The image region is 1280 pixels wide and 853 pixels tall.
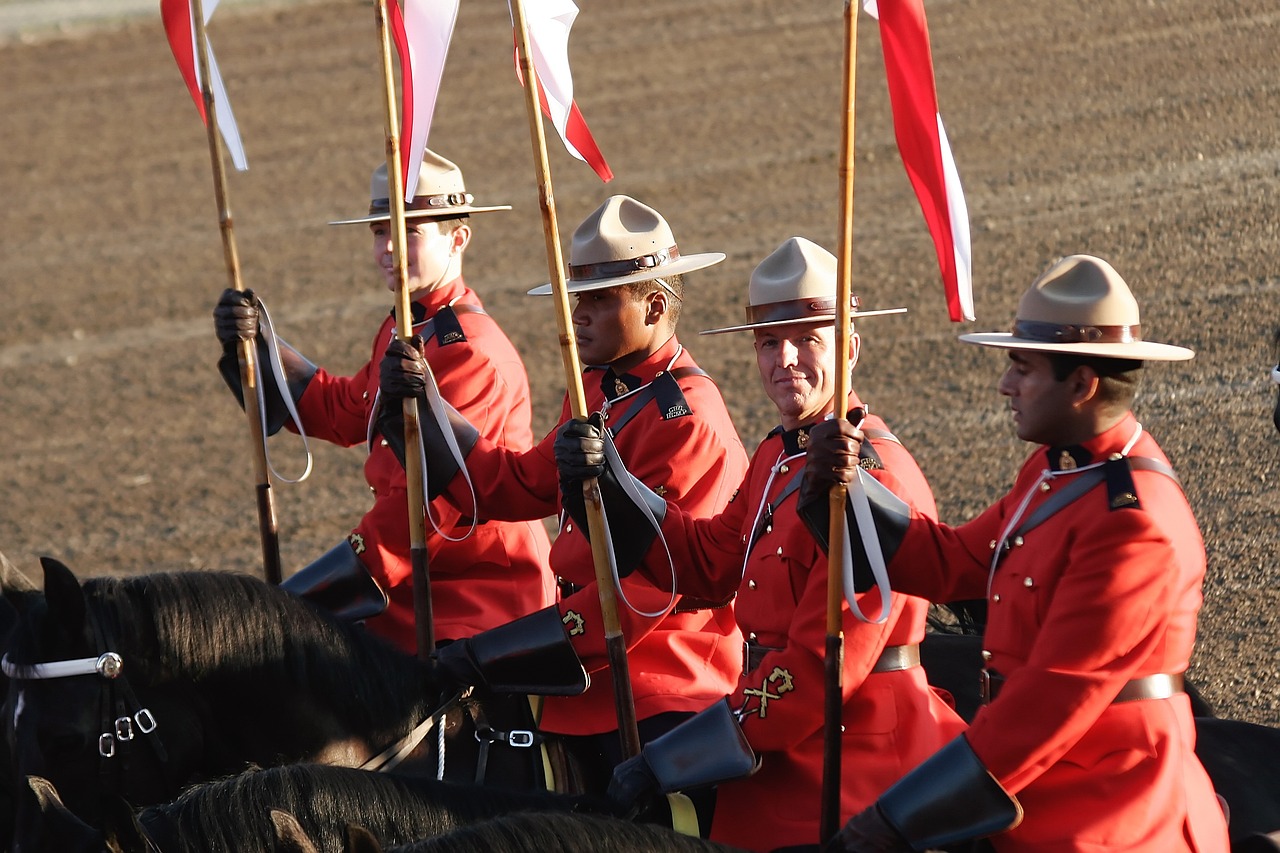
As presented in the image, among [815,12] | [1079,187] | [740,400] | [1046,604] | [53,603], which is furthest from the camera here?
[815,12]

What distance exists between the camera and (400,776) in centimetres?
369

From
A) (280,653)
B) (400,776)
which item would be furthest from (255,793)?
(280,653)

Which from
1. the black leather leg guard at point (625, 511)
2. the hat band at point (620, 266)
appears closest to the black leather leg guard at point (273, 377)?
the hat band at point (620, 266)

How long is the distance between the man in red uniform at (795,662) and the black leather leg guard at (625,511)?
356mm

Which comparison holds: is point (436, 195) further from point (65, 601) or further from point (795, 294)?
point (65, 601)

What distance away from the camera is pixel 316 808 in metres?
3.50

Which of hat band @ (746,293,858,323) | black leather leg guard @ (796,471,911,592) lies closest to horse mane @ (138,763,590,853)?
black leather leg guard @ (796,471,911,592)

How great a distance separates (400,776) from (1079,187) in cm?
1210

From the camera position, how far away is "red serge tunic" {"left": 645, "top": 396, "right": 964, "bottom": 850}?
420 cm

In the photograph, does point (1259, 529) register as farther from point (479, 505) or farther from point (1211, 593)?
point (479, 505)

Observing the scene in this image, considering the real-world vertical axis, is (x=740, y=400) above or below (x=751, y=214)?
below

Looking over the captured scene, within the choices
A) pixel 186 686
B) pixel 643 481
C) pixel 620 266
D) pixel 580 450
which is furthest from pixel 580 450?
pixel 186 686

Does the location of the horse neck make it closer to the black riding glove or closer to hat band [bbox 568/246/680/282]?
the black riding glove

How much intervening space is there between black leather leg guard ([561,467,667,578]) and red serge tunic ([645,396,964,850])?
41cm
